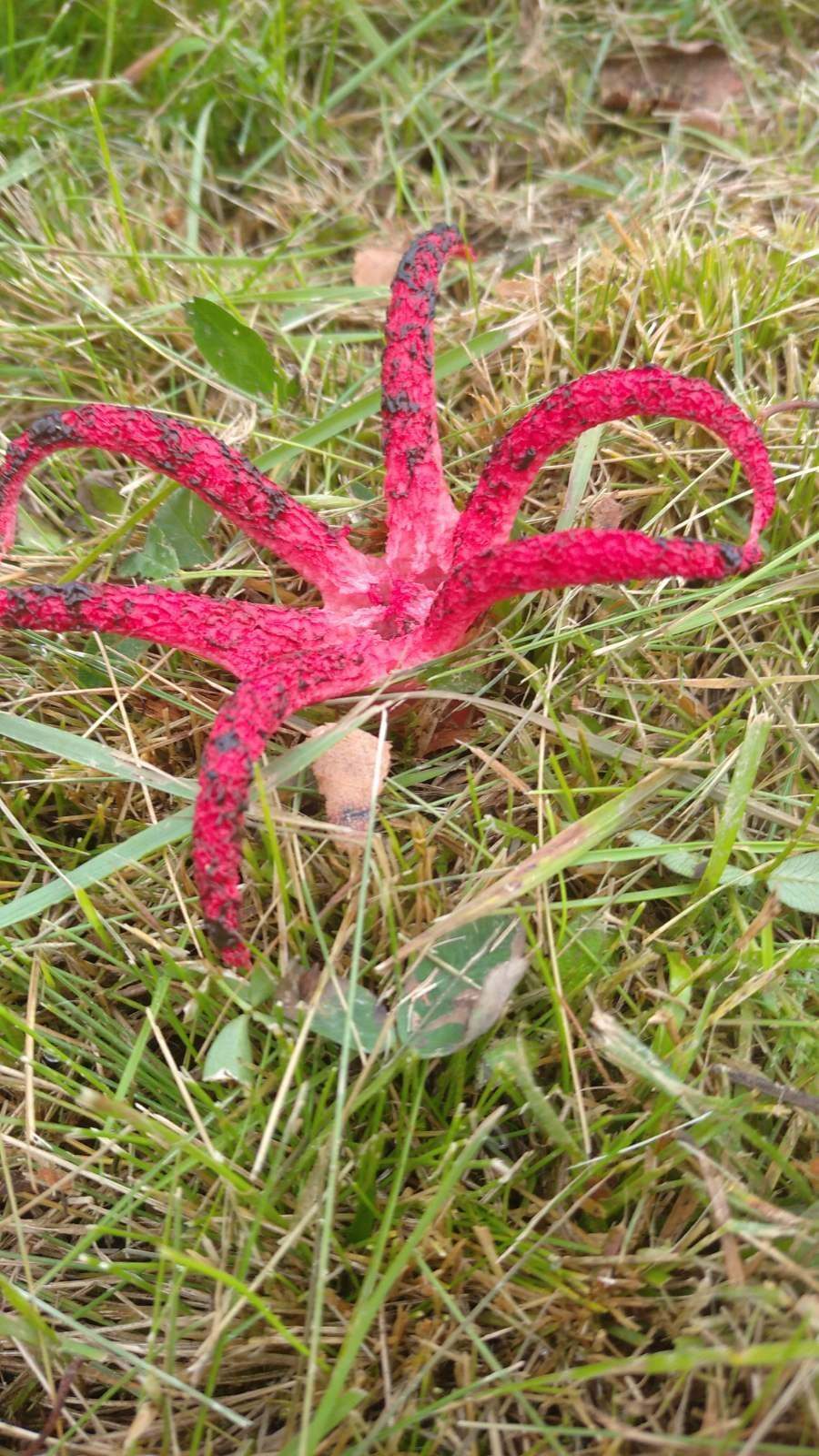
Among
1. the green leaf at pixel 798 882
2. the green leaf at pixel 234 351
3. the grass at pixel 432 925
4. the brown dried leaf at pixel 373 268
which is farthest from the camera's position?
Answer: the brown dried leaf at pixel 373 268

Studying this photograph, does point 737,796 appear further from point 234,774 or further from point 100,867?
point 100,867

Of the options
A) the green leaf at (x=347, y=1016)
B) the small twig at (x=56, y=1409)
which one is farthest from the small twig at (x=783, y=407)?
the small twig at (x=56, y=1409)

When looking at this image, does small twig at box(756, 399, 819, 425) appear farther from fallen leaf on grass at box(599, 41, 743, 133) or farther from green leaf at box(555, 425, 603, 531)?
fallen leaf on grass at box(599, 41, 743, 133)


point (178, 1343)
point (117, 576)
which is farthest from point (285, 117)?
point (178, 1343)

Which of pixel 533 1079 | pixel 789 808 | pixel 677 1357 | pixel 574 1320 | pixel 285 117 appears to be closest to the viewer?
pixel 677 1357

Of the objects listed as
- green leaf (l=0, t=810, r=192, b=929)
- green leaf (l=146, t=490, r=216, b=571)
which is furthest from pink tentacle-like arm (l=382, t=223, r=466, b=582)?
green leaf (l=0, t=810, r=192, b=929)

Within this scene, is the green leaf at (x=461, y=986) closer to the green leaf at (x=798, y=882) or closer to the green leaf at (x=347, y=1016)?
the green leaf at (x=347, y=1016)

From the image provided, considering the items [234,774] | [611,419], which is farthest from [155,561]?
[611,419]

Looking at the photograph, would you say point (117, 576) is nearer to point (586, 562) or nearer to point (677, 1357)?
point (586, 562)

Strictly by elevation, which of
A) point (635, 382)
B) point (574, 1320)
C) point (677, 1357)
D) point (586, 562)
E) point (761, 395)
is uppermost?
point (635, 382)
